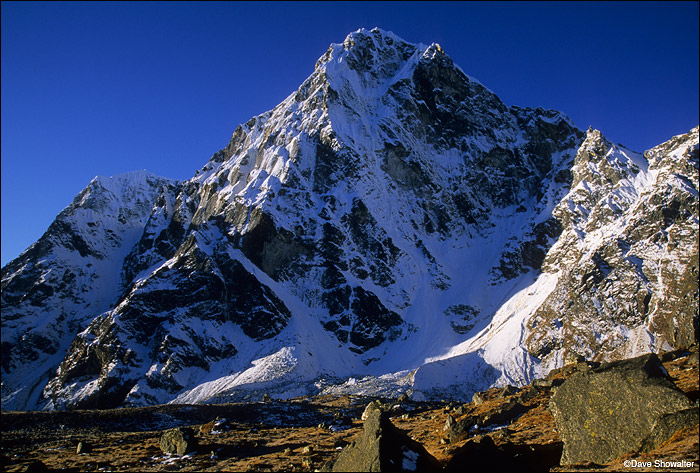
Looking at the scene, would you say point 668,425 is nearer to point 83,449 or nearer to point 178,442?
point 178,442

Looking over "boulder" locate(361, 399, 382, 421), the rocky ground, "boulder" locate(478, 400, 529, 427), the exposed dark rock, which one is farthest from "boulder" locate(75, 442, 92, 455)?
the exposed dark rock

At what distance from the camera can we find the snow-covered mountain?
361 feet

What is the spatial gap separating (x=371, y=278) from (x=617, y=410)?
142 metres

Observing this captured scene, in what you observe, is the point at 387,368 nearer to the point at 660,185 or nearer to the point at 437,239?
the point at 437,239

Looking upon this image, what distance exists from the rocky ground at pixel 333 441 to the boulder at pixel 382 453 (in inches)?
2.4

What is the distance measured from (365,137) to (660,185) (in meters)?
108

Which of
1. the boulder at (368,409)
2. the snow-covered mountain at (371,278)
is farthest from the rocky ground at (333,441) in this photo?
the snow-covered mountain at (371,278)

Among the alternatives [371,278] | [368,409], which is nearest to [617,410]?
[368,409]

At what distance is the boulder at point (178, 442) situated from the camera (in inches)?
1149

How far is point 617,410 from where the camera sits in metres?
17.0

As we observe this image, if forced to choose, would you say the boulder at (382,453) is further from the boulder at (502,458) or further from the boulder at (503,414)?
the boulder at (503,414)

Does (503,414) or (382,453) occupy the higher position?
(382,453)

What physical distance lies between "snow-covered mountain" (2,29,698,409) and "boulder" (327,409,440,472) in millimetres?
86452

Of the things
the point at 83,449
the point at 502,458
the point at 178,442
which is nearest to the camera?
the point at 502,458
